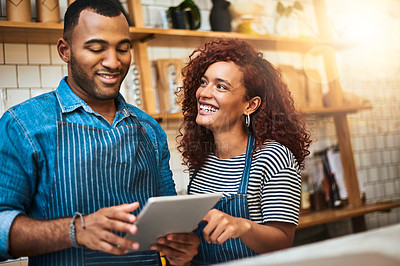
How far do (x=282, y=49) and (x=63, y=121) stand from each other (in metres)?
2.52

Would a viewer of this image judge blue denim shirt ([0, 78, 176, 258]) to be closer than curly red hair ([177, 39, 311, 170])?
Yes

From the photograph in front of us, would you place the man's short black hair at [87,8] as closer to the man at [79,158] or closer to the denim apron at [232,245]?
the man at [79,158]

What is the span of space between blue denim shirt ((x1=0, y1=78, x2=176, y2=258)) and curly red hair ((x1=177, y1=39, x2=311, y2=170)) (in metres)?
0.54

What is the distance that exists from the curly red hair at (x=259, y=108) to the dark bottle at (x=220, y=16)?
1105 mm

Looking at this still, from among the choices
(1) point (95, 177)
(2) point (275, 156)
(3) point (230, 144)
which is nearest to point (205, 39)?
(3) point (230, 144)

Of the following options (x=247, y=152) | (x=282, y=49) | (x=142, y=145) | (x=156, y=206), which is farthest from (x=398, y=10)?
(x=156, y=206)

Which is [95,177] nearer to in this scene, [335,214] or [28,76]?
[28,76]

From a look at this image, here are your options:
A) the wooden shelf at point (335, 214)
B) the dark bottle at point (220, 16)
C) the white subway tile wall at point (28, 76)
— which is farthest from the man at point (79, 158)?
the wooden shelf at point (335, 214)

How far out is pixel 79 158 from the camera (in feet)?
4.90

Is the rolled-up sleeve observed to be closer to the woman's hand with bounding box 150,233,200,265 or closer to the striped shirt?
the woman's hand with bounding box 150,233,200,265

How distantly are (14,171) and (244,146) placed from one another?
915 millimetres

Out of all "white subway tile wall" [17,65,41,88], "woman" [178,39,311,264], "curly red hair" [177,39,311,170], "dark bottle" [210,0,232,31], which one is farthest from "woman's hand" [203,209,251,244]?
"dark bottle" [210,0,232,31]

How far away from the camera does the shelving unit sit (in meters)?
2.46

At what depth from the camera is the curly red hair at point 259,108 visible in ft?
6.09
